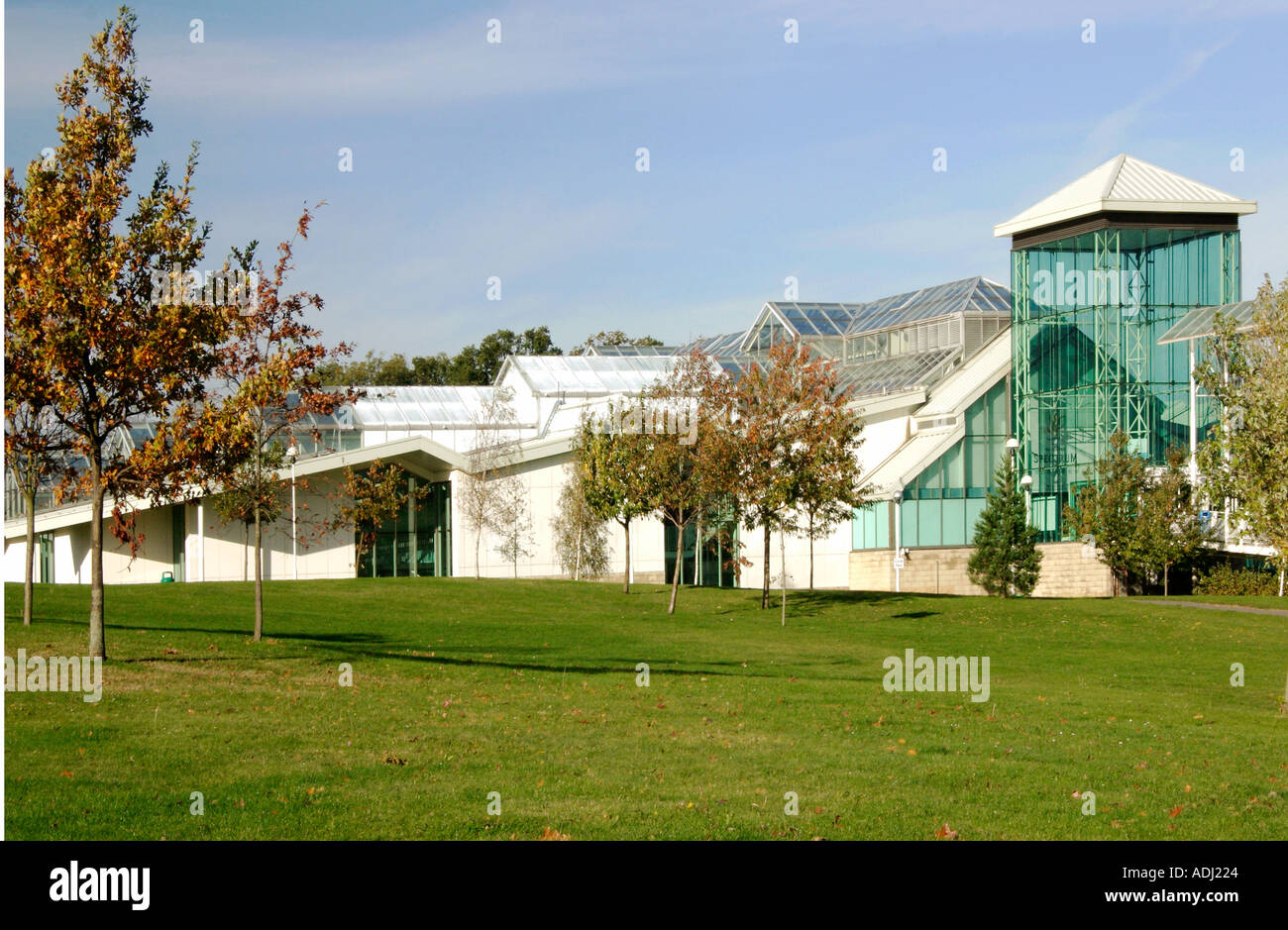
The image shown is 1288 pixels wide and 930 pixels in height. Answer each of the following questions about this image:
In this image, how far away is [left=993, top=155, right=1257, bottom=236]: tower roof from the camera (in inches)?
1997

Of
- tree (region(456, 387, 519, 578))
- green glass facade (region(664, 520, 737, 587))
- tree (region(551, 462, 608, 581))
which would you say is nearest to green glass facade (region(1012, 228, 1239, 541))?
green glass facade (region(664, 520, 737, 587))

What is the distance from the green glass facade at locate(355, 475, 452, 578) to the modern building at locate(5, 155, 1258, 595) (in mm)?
69

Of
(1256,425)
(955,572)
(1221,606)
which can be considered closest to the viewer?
(1256,425)

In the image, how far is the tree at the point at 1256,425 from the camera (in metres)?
19.1

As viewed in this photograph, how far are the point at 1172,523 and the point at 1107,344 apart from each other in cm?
933

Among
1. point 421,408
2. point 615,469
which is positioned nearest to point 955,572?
point 615,469

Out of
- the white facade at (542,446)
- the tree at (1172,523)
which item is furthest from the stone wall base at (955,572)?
the tree at (1172,523)

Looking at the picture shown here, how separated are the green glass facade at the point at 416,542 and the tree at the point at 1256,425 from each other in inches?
1453

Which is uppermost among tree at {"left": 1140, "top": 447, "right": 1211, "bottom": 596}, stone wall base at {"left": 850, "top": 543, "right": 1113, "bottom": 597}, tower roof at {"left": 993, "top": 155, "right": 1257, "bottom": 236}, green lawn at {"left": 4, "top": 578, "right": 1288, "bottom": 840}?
tower roof at {"left": 993, "top": 155, "right": 1257, "bottom": 236}

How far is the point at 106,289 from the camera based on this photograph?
17312 mm

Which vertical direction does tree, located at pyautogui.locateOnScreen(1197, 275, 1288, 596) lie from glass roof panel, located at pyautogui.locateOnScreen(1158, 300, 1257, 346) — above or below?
below

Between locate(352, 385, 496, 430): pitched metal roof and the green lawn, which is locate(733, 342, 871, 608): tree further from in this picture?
locate(352, 385, 496, 430): pitched metal roof

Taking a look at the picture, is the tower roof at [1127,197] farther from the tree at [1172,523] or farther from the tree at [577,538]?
the tree at [577,538]

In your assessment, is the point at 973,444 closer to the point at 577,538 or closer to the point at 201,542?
the point at 577,538
